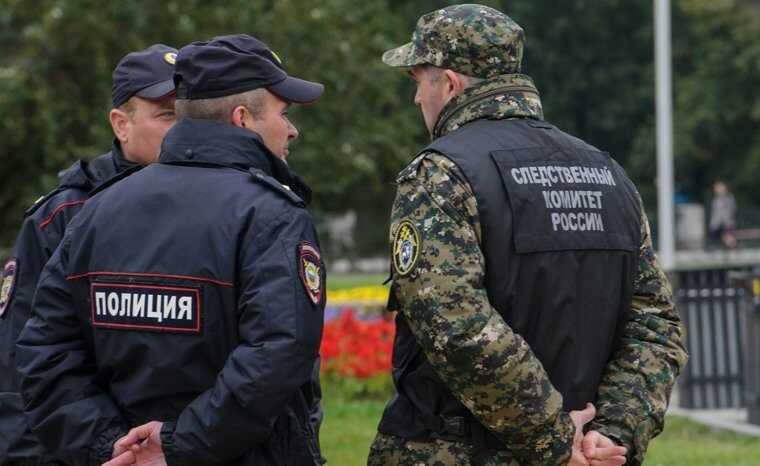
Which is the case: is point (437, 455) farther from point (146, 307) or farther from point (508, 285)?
point (146, 307)

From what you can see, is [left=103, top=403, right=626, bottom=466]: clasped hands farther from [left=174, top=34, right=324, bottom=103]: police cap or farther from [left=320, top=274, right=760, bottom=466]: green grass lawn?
[left=320, top=274, right=760, bottom=466]: green grass lawn

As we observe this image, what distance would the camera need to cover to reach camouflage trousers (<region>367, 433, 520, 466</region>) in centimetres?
373

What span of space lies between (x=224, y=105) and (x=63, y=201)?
36.6 inches

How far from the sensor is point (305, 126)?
60.9 ft

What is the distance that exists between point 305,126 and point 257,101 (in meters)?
14.9

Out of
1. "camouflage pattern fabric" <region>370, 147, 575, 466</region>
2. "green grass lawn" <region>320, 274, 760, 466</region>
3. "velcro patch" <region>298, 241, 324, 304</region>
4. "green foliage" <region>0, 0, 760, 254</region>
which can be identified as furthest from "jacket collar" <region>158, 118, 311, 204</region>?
"green foliage" <region>0, 0, 760, 254</region>

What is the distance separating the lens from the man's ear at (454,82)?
3869mm

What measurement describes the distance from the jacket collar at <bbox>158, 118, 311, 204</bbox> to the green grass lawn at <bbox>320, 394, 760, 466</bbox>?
4.88 metres

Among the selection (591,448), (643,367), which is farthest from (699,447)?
(591,448)

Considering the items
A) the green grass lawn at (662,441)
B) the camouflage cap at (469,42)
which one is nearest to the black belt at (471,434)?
the camouflage cap at (469,42)

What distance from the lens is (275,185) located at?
11.6ft

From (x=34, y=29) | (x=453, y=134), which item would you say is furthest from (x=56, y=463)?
(x=34, y=29)

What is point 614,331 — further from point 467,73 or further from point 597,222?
point 467,73

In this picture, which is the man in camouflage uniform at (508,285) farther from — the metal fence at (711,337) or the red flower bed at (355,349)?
the red flower bed at (355,349)
